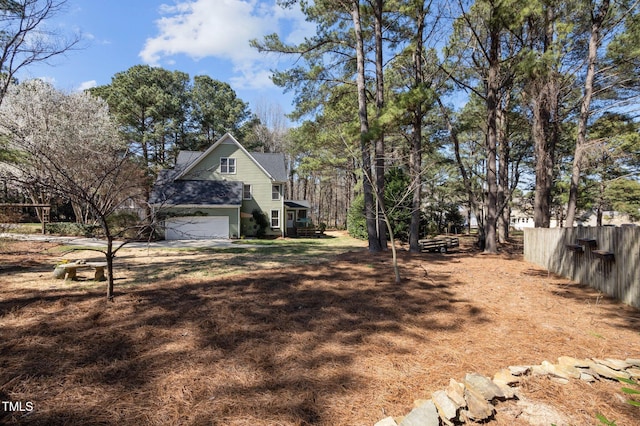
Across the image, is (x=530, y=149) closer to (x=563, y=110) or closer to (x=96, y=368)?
(x=563, y=110)

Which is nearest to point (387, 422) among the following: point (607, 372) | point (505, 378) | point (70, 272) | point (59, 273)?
point (505, 378)

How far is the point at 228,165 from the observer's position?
74.9ft

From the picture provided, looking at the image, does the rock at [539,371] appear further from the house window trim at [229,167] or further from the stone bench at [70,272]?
the house window trim at [229,167]

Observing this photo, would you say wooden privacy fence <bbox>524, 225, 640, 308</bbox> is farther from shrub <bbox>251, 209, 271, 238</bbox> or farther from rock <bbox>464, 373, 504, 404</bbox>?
shrub <bbox>251, 209, 271, 238</bbox>

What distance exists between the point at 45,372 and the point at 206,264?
6959 millimetres

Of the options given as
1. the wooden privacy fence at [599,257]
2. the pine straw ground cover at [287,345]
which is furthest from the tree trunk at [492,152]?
the pine straw ground cover at [287,345]

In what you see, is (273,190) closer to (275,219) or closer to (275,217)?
(275,217)

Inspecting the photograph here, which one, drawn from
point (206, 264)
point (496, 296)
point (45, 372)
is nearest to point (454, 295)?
point (496, 296)

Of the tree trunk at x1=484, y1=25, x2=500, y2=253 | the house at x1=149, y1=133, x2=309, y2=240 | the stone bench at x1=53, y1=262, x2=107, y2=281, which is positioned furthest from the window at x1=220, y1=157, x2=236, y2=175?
the tree trunk at x1=484, y1=25, x2=500, y2=253

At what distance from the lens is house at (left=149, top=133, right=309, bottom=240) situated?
2012 centimetres

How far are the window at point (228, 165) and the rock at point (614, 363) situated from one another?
74.1ft

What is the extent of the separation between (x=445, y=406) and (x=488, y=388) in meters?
0.52

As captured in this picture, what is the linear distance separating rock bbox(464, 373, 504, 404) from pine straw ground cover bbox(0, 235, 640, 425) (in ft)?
0.42

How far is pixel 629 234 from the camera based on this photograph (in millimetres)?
5188
